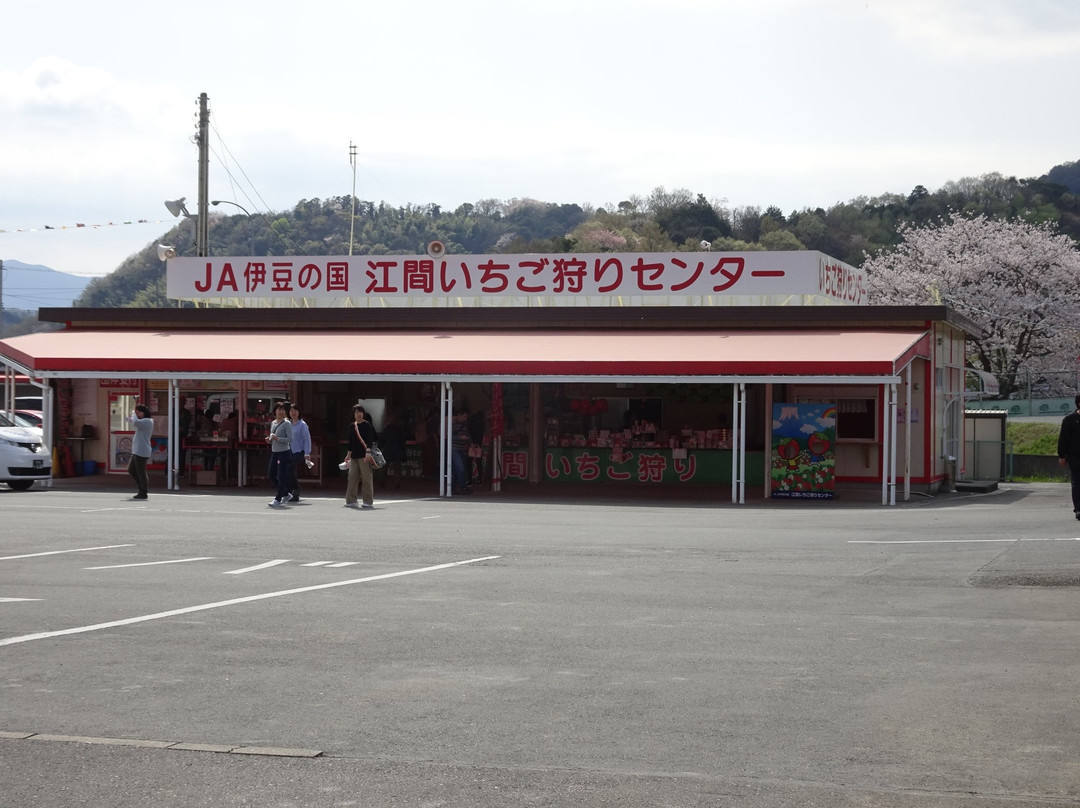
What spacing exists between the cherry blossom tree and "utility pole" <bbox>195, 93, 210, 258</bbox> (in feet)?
97.5

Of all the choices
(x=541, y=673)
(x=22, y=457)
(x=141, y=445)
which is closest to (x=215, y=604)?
(x=541, y=673)

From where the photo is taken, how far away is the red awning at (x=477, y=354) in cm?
2344

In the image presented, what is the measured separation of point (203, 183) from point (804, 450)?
2343cm

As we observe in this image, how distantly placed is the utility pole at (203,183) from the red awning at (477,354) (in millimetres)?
10299

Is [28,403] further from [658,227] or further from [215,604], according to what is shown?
[658,227]

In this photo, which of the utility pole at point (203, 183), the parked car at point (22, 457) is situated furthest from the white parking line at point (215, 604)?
the utility pole at point (203, 183)

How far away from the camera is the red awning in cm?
2344

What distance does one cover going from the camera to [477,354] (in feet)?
83.7

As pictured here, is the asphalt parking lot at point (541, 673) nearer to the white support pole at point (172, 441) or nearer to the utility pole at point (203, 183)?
the white support pole at point (172, 441)

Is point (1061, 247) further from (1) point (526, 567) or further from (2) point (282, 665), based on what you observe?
(2) point (282, 665)

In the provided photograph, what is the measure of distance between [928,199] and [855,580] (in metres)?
96.1

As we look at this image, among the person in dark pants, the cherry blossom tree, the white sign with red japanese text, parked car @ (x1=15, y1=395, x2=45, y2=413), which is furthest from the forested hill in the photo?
the person in dark pants

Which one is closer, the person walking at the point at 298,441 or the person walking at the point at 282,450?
the person walking at the point at 282,450

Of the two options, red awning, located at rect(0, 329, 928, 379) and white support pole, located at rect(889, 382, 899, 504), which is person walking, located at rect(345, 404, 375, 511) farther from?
white support pole, located at rect(889, 382, 899, 504)
